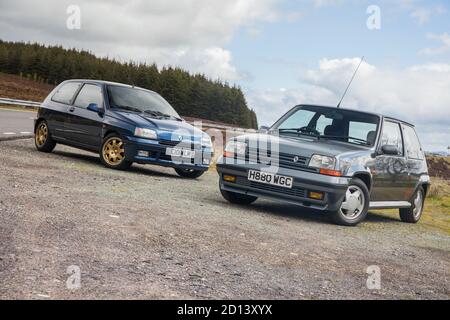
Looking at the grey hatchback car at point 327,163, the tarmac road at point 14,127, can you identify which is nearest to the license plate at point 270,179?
the grey hatchback car at point 327,163

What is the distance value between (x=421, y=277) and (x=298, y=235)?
5.70 ft

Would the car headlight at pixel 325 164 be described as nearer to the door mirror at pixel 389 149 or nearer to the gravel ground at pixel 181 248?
the gravel ground at pixel 181 248

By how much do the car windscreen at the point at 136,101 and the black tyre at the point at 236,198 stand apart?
3334 mm

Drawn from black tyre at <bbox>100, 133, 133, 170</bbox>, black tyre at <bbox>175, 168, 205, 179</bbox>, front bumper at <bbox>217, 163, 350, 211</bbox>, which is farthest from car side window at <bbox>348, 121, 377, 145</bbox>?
black tyre at <bbox>100, 133, 133, 170</bbox>

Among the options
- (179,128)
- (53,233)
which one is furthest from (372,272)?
(179,128)

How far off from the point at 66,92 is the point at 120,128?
2346 millimetres

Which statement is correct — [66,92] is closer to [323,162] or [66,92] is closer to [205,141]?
[205,141]

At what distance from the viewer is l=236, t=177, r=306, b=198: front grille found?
8.53m

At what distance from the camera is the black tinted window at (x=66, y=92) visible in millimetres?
13102

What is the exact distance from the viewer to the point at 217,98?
4112 inches

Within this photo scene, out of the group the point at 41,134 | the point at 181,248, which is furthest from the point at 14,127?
the point at 181,248

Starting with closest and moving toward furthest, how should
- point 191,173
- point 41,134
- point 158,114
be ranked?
point 158,114 < point 191,173 < point 41,134

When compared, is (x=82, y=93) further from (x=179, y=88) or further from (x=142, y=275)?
(x=179, y=88)

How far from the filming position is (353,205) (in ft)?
29.4
